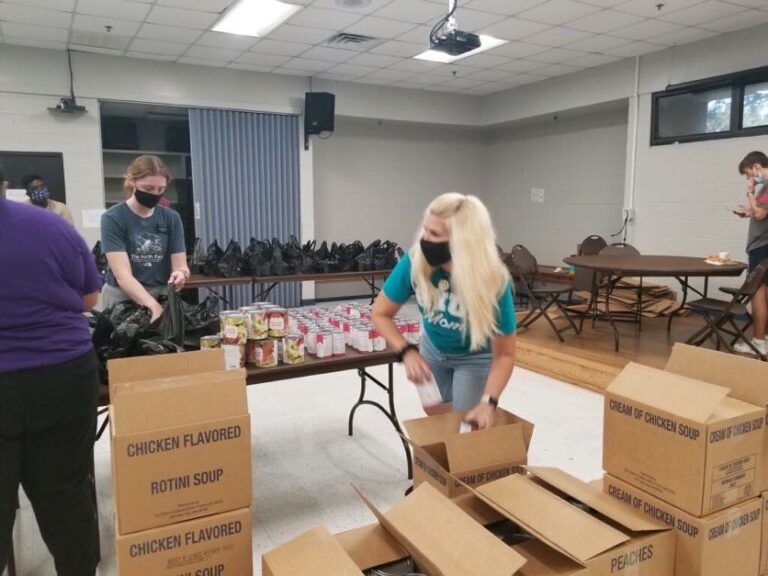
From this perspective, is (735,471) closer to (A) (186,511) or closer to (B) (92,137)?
(A) (186,511)

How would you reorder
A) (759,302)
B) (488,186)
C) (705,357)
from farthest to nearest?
(488,186)
(759,302)
(705,357)

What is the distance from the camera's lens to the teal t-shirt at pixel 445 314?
1931 mm

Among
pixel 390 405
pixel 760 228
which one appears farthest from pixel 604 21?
pixel 390 405

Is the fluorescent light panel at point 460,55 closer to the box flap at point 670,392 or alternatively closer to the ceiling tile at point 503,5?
the ceiling tile at point 503,5

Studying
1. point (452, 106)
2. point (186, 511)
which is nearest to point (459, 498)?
point (186, 511)

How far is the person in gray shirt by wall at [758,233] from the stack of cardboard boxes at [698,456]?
10.7 feet

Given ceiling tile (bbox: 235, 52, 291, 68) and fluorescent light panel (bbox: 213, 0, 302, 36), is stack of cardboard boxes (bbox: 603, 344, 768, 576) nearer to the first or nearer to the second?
fluorescent light panel (bbox: 213, 0, 302, 36)

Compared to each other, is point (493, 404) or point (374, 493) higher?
point (493, 404)

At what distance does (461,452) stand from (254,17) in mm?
5004

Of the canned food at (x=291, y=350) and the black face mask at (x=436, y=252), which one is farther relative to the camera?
the canned food at (x=291, y=350)

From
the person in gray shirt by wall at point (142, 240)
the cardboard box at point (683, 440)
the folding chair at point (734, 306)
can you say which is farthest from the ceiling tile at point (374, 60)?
the cardboard box at point (683, 440)

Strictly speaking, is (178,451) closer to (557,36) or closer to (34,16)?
(34,16)

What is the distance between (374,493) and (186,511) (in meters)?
1.49

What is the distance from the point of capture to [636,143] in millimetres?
6891
